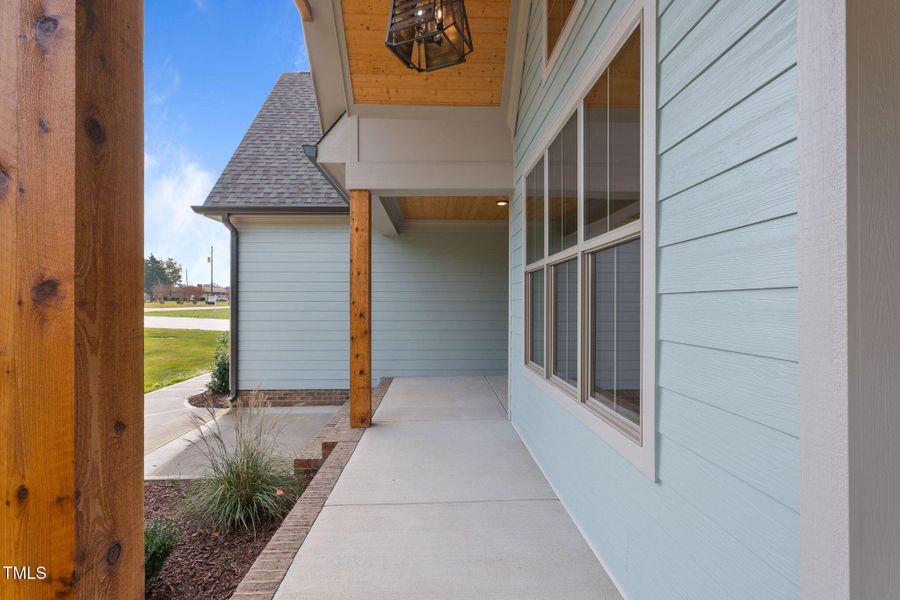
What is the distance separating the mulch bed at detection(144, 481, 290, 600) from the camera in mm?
2535

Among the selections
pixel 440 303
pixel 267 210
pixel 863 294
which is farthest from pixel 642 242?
pixel 267 210

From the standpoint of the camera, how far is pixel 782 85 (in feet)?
3.52

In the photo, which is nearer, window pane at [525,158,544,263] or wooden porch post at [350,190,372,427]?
window pane at [525,158,544,263]

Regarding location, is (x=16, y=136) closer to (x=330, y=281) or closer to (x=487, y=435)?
(x=487, y=435)

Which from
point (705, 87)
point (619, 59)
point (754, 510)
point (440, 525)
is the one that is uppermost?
point (619, 59)

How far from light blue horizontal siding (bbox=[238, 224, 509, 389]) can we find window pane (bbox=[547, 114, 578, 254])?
452cm

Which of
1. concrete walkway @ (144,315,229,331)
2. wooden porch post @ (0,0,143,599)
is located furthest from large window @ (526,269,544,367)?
concrete walkway @ (144,315,229,331)

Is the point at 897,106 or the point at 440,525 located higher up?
the point at 897,106

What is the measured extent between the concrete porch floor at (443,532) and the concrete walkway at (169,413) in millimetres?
2709

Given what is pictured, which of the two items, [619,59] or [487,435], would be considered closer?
[619,59]

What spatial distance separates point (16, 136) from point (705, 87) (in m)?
1.71

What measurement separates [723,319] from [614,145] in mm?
1078

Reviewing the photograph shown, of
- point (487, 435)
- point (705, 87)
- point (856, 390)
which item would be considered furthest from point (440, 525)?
point (705, 87)

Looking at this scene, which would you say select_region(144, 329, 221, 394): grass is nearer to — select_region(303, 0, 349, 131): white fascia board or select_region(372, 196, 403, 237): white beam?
select_region(372, 196, 403, 237): white beam
